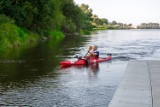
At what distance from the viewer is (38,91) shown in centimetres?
1555

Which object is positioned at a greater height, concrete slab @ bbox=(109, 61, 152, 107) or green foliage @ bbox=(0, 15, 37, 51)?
green foliage @ bbox=(0, 15, 37, 51)

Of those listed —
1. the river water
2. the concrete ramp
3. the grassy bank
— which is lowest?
the river water

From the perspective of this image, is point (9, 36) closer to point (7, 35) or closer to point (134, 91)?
point (7, 35)

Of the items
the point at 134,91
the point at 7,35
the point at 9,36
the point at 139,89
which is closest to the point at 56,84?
the point at 139,89

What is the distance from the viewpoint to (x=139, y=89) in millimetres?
13703

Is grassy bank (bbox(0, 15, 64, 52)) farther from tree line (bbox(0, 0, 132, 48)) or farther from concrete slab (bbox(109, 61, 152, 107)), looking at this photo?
concrete slab (bbox(109, 61, 152, 107))

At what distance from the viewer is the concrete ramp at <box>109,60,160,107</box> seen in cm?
1164

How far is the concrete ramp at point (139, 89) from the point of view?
38.2ft

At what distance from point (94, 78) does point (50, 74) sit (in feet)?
9.07

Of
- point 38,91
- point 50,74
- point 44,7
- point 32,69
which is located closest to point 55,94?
point 38,91

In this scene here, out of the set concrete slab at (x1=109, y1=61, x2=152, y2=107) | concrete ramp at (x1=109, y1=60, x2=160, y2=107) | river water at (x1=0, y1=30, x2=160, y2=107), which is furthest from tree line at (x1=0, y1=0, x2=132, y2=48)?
concrete slab at (x1=109, y1=61, x2=152, y2=107)

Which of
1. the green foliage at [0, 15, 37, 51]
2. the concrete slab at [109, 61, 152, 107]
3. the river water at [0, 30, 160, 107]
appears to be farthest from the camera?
the green foliage at [0, 15, 37, 51]

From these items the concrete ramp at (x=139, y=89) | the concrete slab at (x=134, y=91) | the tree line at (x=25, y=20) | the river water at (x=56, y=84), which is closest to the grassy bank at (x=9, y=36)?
the tree line at (x=25, y=20)

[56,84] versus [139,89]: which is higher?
[139,89]
